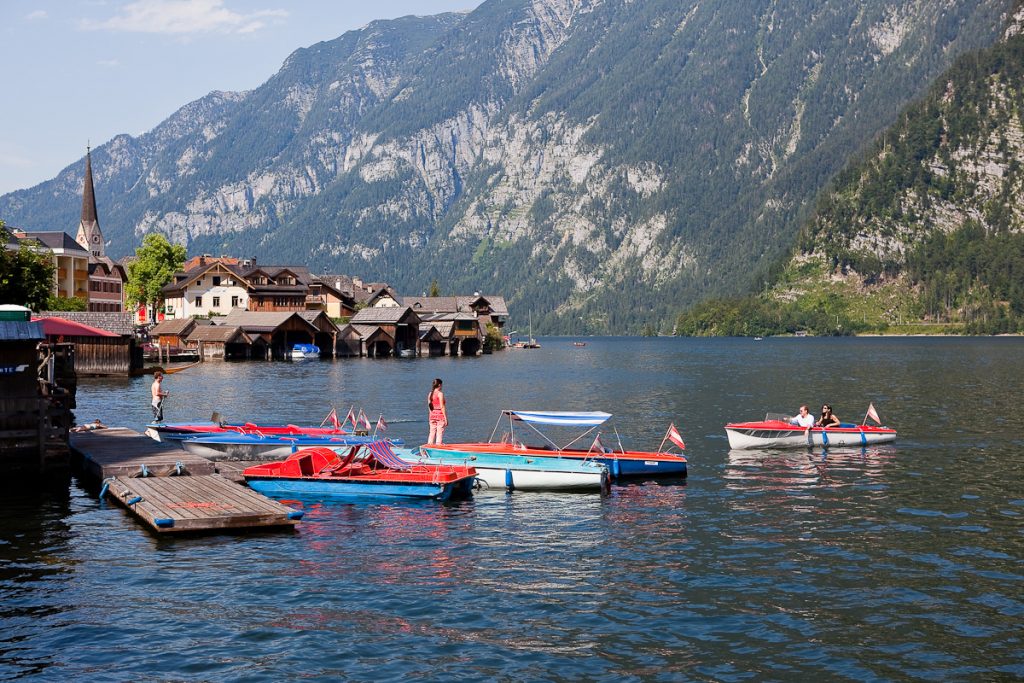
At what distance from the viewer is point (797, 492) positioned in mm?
40750

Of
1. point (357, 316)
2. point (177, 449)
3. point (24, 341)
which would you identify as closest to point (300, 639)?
point (24, 341)

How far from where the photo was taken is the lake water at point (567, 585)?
67.2 ft

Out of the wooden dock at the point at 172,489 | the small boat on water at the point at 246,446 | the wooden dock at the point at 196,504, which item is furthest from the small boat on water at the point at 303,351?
the wooden dock at the point at 196,504

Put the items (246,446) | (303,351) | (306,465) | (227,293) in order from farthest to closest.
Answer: (227,293), (303,351), (246,446), (306,465)

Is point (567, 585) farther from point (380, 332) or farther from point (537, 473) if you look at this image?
point (380, 332)

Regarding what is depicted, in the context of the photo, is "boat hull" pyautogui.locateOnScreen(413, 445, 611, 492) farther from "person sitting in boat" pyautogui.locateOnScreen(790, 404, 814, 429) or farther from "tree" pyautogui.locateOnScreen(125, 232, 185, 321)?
"tree" pyautogui.locateOnScreen(125, 232, 185, 321)

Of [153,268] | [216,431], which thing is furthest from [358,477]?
[153,268]

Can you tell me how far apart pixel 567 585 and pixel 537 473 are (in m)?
13.8

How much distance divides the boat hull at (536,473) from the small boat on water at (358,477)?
5.63 feet

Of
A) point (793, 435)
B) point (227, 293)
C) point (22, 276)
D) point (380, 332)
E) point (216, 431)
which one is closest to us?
point (216, 431)

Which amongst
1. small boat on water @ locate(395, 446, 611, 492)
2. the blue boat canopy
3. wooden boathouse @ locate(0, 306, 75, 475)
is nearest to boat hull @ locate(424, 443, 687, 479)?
small boat on water @ locate(395, 446, 611, 492)

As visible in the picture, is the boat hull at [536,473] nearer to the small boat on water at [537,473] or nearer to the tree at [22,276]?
the small boat on water at [537,473]

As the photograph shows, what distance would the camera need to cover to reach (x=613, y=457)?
4300 centimetres

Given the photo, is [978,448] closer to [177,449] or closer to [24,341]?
[177,449]
